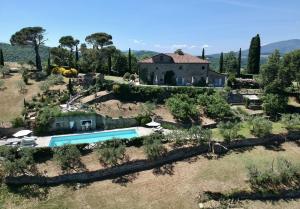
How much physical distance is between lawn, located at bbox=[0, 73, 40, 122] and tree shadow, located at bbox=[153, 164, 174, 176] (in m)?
21.2

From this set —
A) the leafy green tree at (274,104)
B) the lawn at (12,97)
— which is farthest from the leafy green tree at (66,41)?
the leafy green tree at (274,104)

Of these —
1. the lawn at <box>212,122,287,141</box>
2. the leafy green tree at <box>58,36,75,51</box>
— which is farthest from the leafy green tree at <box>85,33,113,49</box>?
the lawn at <box>212,122,287,141</box>

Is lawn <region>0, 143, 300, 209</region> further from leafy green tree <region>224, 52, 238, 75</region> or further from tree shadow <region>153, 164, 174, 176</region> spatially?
leafy green tree <region>224, 52, 238, 75</region>

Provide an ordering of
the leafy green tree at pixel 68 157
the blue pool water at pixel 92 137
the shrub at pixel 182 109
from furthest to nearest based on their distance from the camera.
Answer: the shrub at pixel 182 109, the blue pool water at pixel 92 137, the leafy green tree at pixel 68 157

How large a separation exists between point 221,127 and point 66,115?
1876cm

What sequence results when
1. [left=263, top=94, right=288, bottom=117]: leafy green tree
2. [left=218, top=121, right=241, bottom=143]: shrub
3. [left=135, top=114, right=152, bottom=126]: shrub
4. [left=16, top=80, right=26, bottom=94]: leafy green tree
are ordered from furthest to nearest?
[left=16, top=80, right=26, bottom=94]: leafy green tree, [left=263, top=94, right=288, bottom=117]: leafy green tree, [left=135, top=114, right=152, bottom=126]: shrub, [left=218, top=121, right=241, bottom=143]: shrub

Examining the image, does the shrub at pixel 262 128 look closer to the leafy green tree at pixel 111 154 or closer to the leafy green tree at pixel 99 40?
the leafy green tree at pixel 111 154

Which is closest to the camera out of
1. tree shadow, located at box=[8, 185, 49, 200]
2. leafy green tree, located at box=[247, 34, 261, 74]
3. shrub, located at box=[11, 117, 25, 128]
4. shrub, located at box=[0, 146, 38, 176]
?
tree shadow, located at box=[8, 185, 49, 200]

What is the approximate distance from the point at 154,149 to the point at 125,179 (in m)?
4.40

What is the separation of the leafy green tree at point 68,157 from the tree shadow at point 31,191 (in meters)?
2.64

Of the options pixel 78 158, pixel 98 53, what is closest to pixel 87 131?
pixel 78 158

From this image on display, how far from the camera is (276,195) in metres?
27.8

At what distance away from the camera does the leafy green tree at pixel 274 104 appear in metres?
43.9

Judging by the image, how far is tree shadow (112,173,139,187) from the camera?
2891cm
